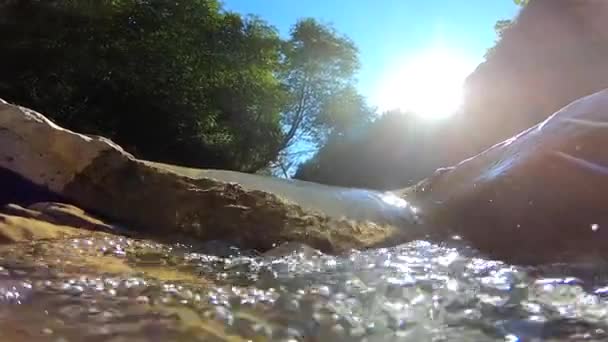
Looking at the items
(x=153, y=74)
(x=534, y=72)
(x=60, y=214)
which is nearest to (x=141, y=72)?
(x=153, y=74)

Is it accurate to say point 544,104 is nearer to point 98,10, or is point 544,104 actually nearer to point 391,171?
point 391,171

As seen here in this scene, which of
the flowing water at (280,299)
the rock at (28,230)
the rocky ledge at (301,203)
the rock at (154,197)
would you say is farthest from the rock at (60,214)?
the flowing water at (280,299)

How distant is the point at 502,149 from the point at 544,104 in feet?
16.0

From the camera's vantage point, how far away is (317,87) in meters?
16.4

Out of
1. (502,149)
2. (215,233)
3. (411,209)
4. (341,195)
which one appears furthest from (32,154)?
(502,149)

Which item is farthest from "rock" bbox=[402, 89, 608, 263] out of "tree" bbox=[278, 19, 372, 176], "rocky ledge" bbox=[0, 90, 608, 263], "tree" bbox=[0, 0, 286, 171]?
"tree" bbox=[278, 19, 372, 176]

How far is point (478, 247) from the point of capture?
324 cm

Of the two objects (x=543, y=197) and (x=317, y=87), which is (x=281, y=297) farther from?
(x=317, y=87)

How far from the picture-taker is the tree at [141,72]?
1088 cm

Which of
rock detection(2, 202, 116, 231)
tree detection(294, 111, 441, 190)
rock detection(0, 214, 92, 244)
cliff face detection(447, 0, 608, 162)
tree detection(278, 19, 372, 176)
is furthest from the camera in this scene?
tree detection(278, 19, 372, 176)

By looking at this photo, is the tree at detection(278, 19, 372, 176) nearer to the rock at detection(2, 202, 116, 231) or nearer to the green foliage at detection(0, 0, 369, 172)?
the green foliage at detection(0, 0, 369, 172)

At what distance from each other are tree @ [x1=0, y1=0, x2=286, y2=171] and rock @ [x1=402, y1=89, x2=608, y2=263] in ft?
27.1

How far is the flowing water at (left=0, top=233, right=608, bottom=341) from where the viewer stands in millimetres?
1479

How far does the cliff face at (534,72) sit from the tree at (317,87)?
6224mm
